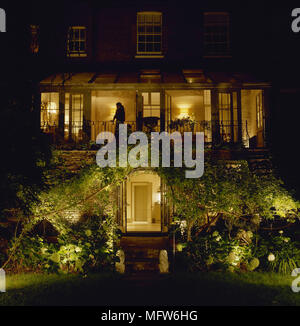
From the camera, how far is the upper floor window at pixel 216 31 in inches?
Answer: 580

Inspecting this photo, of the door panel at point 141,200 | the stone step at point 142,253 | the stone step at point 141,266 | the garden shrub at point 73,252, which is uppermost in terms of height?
the door panel at point 141,200

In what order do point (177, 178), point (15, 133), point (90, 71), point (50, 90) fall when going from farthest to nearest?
point (90, 71), point (50, 90), point (177, 178), point (15, 133)

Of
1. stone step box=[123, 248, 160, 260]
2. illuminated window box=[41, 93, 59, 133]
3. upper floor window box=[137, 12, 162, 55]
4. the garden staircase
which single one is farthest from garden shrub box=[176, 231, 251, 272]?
upper floor window box=[137, 12, 162, 55]

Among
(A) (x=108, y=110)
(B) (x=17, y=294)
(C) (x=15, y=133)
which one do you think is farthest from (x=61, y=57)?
(B) (x=17, y=294)

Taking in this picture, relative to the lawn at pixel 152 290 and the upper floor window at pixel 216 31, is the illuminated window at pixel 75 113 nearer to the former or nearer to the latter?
the upper floor window at pixel 216 31

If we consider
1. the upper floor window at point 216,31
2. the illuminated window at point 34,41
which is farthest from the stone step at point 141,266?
the upper floor window at point 216,31

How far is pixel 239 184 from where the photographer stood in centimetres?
872

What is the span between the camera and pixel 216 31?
48.7 ft

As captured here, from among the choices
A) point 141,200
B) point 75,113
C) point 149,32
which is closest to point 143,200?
point 141,200

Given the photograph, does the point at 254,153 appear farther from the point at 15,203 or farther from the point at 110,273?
the point at 15,203

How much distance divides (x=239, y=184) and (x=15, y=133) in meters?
5.06

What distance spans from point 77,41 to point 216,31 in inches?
217

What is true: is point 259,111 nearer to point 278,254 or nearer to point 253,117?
point 253,117

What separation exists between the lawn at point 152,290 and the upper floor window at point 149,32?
9345 mm
